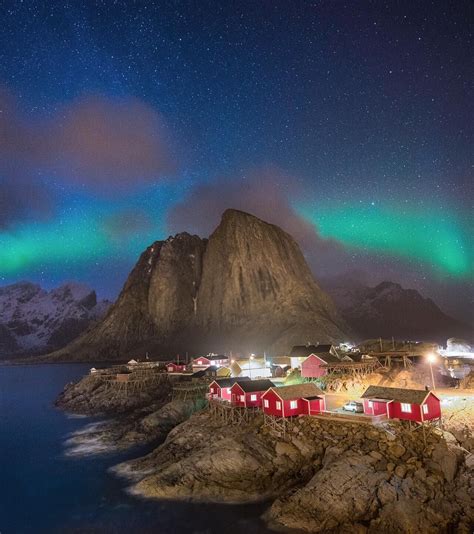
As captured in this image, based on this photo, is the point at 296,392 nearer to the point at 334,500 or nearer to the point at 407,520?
the point at 334,500

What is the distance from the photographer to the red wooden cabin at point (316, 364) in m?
61.8

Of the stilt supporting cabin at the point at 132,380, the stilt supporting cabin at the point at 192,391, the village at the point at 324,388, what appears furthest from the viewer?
the stilt supporting cabin at the point at 132,380

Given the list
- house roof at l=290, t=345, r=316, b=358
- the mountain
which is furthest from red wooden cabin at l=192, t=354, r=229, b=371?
the mountain

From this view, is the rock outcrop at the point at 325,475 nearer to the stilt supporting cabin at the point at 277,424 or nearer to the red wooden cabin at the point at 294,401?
the stilt supporting cabin at the point at 277,424

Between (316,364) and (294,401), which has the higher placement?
(316,364)

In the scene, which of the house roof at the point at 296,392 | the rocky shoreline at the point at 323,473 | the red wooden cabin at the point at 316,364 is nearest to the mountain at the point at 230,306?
the red wooden cabin at the point at 316,364

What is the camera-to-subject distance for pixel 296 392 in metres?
41.0

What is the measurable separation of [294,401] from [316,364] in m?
23.4

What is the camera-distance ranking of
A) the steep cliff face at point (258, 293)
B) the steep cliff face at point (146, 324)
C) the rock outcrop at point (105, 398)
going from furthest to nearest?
1. the steep cliff face at point (146, 324)
2. the steep cliff face at point (258, 293)
3. the rock outcrop at point (105, 398)

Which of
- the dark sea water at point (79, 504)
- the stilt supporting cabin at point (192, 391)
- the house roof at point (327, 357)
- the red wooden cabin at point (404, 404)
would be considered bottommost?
the dark sea water at point (79, 504)

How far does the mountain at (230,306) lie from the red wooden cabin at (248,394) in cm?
8490

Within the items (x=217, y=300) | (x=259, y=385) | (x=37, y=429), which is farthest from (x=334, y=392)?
(x=217, y=300)

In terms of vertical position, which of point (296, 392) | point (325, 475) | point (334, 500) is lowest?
point (334, 500)

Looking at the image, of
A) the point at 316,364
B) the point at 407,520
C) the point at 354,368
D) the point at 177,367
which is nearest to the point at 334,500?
the point at 407,520
